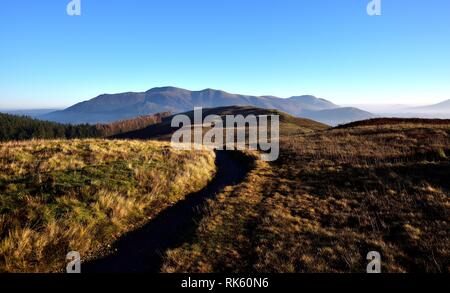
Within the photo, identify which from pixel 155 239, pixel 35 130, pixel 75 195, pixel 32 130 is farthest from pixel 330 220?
pixel 32 130

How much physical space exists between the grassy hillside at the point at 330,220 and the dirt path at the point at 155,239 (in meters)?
0.66

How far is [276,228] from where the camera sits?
12727 millimetres

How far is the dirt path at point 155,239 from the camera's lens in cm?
1018

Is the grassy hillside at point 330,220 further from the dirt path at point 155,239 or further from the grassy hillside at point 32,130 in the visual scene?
the grassy hillside at point 32,130

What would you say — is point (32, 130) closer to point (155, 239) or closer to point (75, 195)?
point (75, 195)

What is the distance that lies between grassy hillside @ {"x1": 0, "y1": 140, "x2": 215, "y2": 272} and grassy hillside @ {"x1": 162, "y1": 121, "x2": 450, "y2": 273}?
3.47m

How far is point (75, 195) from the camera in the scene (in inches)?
579

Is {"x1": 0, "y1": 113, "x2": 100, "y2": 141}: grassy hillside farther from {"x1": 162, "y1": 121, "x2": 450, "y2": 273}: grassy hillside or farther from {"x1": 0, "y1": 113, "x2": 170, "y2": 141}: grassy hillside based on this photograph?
{"x1": 162, "y1": 121, "x2": 450, "y2": 273}: grassy hillside

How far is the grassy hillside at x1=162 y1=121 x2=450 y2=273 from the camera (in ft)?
32.7

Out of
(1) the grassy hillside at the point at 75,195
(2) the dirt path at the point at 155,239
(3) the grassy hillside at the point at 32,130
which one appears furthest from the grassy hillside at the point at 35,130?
(2) the dirt path at the point at 155,239
